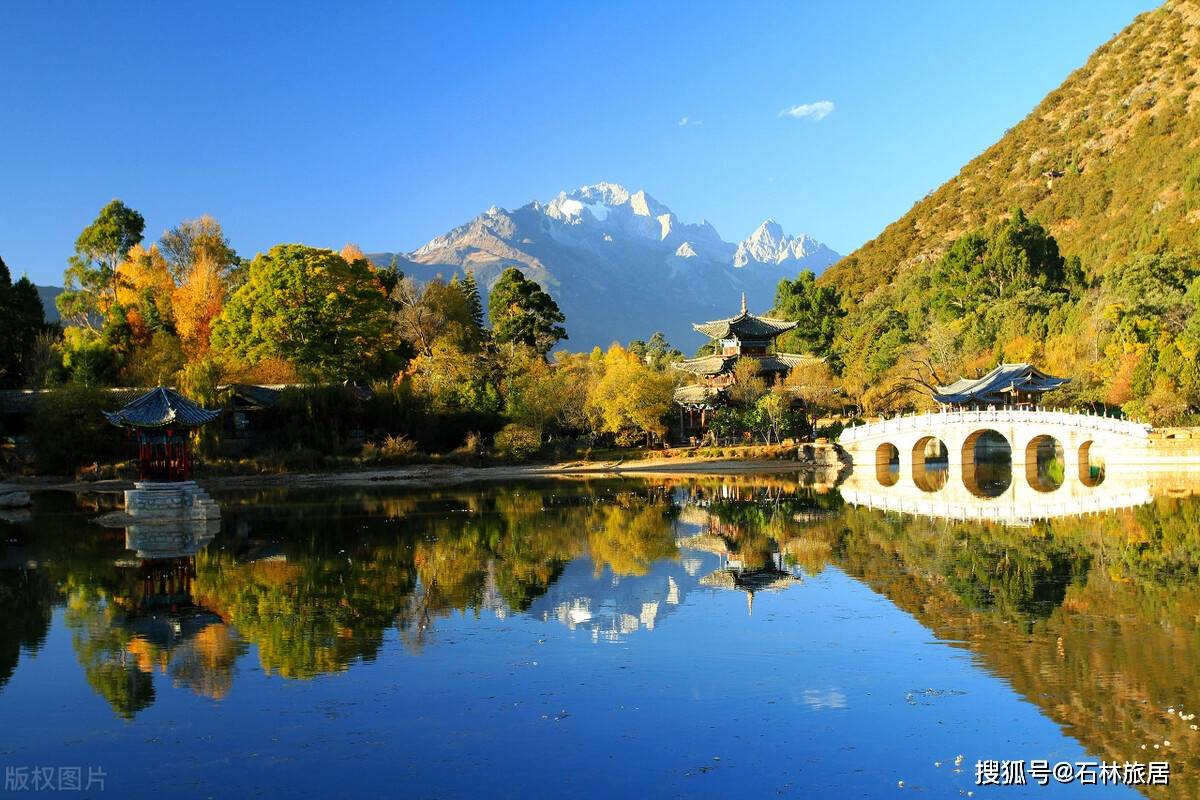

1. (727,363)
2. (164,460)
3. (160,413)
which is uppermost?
(727,363)

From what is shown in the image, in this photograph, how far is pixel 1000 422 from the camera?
48.7 m

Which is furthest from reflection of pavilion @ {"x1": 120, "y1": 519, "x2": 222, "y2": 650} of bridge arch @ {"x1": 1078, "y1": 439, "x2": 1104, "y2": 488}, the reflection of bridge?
bridge arch @ {"x1": 1078, "y1": 439, "x2": 1104, "y2": 488}

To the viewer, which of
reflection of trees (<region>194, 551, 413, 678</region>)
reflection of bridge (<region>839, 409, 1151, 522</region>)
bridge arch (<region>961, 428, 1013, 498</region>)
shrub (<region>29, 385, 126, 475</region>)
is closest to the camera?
reflection of trees (<region>194, 551, 413, 678</region>)

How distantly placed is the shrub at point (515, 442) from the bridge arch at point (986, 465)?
Result: 70.9 feet

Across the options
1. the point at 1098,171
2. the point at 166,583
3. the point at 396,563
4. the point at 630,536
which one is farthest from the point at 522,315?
the point at 1098,171

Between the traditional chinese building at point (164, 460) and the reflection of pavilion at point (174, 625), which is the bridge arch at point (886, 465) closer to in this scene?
the traditional chinese building at point (164, 460)

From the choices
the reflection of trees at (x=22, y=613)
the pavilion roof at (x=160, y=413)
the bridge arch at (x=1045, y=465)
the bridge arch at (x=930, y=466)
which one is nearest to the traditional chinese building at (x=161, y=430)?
the pavilion roof at (x=160, y=413)

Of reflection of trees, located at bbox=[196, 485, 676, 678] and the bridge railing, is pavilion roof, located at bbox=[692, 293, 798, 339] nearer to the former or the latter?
the bridge railing

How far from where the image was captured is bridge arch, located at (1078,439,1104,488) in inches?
1687

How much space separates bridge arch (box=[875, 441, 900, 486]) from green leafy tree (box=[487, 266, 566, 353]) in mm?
24658

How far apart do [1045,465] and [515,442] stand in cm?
2794

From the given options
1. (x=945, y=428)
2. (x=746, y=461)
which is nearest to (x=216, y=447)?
(x=746, y=461)

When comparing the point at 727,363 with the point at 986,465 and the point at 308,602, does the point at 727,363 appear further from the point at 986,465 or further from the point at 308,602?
the point at 308,602

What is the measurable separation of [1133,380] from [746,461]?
19.5m
